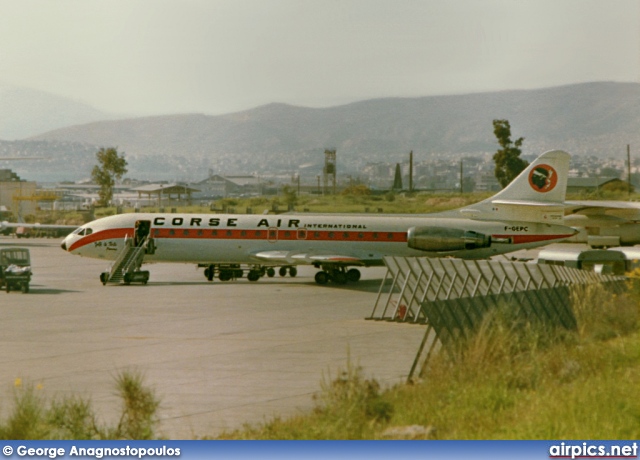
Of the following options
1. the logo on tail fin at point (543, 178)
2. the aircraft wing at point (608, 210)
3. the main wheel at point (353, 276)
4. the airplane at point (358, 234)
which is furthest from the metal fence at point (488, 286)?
the aircraft wing at point (608, 210)

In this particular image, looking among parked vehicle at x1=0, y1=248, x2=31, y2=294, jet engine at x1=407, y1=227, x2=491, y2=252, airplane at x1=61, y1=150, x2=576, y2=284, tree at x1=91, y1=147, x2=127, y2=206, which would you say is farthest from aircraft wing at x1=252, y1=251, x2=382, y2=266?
tree at x1=91, y1=147, x2=127, y2=206

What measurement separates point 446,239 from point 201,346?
21.2m

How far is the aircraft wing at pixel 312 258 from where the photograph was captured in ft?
131

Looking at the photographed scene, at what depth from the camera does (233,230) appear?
41.5m

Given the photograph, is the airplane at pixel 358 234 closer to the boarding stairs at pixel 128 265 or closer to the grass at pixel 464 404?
the boarding stairs at pixel 128 265

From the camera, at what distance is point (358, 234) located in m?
41.4

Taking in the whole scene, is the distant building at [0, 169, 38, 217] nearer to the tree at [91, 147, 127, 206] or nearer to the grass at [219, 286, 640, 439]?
the tree at [91, 147, 127, 206]

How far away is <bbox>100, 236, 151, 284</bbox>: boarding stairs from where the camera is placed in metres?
39.7

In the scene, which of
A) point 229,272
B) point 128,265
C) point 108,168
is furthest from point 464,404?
point 108,168

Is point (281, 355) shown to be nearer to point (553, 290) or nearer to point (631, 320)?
point (553, 290)

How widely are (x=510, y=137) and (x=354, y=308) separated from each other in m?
98.6

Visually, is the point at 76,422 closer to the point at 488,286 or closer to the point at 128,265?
the point at 488,286

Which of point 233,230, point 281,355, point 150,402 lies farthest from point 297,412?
point 233,230

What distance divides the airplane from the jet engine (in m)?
0.05
